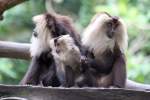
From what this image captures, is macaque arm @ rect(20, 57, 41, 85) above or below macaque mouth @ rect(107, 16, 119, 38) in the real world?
below

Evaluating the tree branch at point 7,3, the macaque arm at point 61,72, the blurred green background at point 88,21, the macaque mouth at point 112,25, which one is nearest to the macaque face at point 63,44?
the macaque arm at point 61,72

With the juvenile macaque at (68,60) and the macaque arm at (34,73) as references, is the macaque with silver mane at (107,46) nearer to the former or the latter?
the juvenile macaque at (68,60)

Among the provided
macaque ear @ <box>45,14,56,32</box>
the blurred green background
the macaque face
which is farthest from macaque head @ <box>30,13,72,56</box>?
the blurred green background

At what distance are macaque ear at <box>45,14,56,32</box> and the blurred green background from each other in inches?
119

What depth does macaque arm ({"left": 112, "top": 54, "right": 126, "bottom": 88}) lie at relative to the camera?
350 cm

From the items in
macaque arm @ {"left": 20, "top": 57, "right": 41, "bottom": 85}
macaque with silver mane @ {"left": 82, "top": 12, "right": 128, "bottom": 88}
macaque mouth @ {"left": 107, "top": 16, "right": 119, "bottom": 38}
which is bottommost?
macaque arm @ {"left": 20, "top": 57, "right": 41, "bottom": 85}

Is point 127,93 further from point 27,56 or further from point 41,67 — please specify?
point 27,56

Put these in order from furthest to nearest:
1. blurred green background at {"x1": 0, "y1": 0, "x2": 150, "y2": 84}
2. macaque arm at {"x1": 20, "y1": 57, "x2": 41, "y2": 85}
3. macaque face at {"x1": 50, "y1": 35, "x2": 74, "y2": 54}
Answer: blurred green background at {"x1": 0, "y1": 0, "x2": 150, "y2": 84} → macaque arm at {"x1": 20, "y1": 57, "x2": 41, "y2": 85} → macaque face at {"x1": 50, "y1": 35, "x2": 74, "y2": 54}

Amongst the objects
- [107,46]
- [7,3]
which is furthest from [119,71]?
[7,3]

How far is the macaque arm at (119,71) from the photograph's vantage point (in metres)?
3.50

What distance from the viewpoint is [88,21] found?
26.9 feet

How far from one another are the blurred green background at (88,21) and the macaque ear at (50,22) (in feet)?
9.91

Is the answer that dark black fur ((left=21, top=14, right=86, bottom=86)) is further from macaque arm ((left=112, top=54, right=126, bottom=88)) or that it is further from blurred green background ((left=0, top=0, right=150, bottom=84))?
blurred green background ((left=0, top=0, right=150, bottom=84))

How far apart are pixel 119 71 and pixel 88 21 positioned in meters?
4.72
